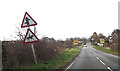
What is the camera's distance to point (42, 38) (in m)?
13.0

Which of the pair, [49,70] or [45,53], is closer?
[49,70]

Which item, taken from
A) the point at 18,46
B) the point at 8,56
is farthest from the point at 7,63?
the point at 18,46

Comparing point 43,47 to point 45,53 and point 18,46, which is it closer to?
→ point 45,53

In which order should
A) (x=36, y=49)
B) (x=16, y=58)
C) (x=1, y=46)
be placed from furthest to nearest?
(x=36, y=49) < (x=1, y=46) < (x=16, y=58)

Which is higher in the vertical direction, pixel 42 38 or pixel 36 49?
pixel 42 38

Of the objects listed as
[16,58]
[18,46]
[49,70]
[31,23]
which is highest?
[31,23]

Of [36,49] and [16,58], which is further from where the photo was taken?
[36,49]

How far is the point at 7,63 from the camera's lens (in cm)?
964

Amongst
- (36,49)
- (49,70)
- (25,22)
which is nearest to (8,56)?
(36,49)

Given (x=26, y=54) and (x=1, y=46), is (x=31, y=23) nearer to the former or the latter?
(x=26, y=54)

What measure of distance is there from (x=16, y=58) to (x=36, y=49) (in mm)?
2400

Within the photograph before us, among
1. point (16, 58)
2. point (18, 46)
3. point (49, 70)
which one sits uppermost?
point (18, 46)

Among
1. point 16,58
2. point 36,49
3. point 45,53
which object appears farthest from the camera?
point 45,53

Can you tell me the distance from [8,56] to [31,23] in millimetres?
4359
